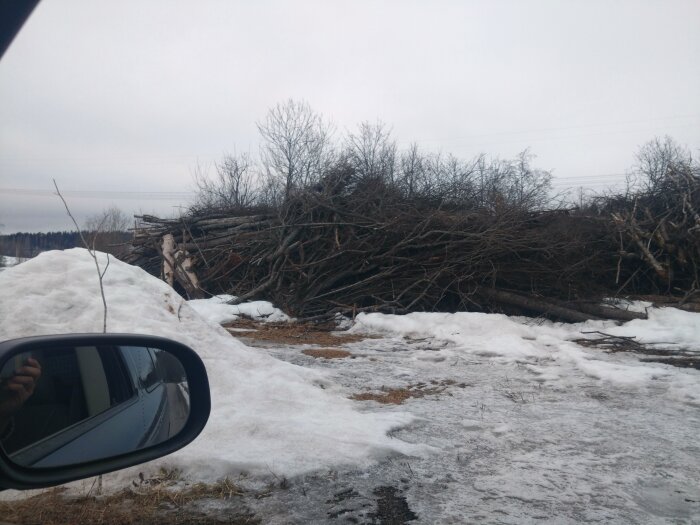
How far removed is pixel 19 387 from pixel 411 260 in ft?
37.0

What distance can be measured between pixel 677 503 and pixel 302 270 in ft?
33.9

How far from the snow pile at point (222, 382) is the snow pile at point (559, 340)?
10.5 feet

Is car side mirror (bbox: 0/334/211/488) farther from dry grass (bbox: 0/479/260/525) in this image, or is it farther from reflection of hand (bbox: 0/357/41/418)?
dry grass (bbox: 0/479/260/525)

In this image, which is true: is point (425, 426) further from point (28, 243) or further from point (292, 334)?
point (292, 334)

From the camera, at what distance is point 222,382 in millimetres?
4762

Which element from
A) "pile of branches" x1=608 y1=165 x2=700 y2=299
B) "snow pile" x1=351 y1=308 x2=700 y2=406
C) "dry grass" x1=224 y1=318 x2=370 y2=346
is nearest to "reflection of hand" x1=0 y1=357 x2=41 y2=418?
"snow pile" x1=351 y1=308 x2=700 y2=406

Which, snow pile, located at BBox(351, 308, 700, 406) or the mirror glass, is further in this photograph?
snow pile, located at BBox(351, 308, 700, 406)

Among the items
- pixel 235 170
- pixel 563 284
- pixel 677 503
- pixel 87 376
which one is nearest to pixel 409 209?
pixel 563 284

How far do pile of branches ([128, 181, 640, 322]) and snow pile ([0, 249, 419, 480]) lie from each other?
663cm

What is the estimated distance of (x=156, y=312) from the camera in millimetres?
5180

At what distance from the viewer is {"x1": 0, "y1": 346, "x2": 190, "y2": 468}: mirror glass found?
1532 mm

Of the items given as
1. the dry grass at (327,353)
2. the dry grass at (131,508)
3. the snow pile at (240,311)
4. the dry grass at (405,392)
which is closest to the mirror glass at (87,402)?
the dry grass at (131,508)

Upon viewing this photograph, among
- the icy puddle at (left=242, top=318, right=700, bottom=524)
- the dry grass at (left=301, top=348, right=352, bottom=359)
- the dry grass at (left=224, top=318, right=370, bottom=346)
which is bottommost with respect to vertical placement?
the dry grass at (left=224, top=318, right=370, bottom=346)

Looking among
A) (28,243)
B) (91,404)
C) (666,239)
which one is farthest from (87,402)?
(666,239)
